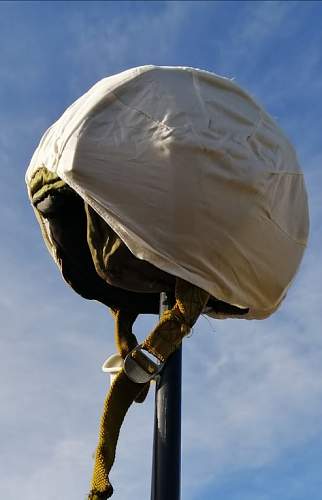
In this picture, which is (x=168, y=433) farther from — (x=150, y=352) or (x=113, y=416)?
(x=150, y=352)

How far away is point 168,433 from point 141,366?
333 millimetres

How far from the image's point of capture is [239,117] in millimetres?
3203

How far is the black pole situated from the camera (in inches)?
122

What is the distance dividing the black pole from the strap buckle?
273mm

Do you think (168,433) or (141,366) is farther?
(168,433)

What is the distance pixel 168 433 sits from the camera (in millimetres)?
3203

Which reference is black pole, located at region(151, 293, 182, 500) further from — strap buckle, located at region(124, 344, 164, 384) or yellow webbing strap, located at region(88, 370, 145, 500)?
strap buckle, located at region(124, 344, 164, 384)

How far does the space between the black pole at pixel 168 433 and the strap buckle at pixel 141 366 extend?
273mm

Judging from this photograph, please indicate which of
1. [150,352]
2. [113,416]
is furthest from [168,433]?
[150,352]

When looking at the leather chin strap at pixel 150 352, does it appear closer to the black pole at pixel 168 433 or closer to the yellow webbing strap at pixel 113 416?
the yellow webbing strap at pixel 113 416

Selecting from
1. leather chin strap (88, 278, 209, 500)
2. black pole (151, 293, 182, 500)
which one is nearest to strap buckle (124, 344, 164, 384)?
leather chin strap (88, 278, 209, 500)

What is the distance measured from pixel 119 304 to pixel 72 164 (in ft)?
3.42

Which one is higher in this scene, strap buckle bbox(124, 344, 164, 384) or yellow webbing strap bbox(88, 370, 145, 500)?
strap buckle bbox(124, 344, 164, 384)

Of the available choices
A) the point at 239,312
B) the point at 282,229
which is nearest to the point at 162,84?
the point at 282,229
